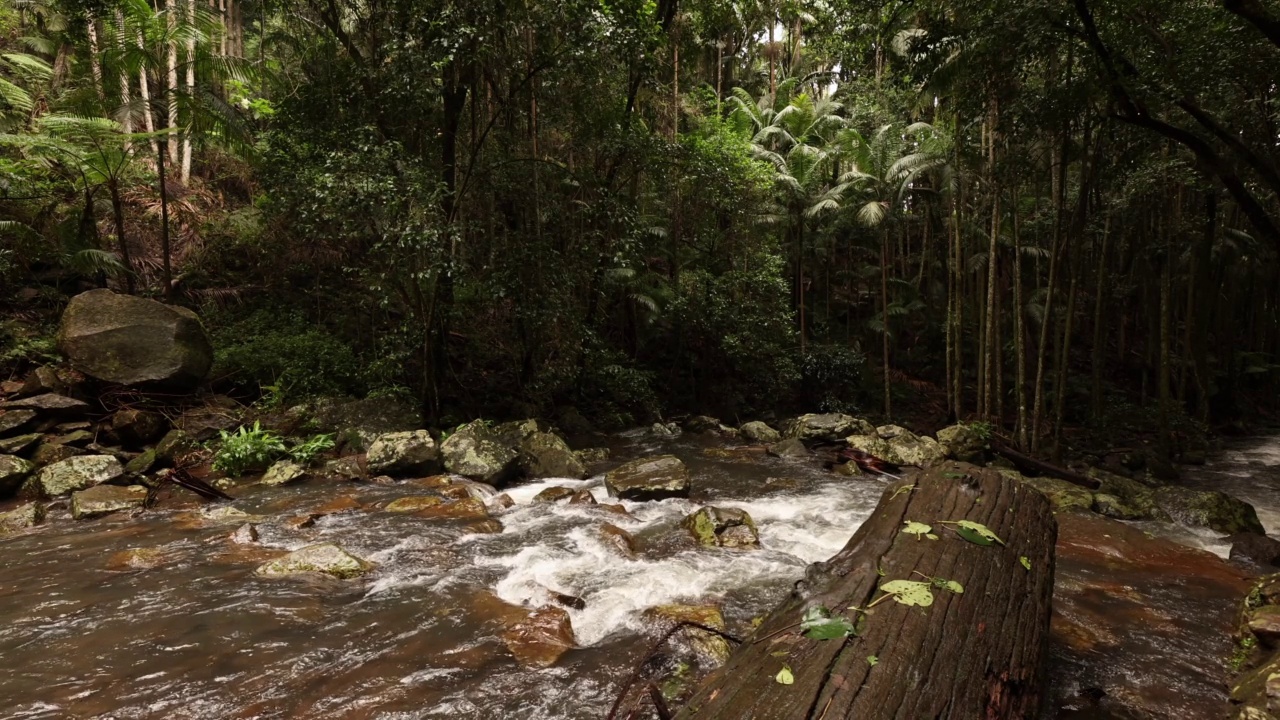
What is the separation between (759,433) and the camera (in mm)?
13094

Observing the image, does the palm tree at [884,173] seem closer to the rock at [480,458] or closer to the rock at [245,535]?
the rock at [480,458]

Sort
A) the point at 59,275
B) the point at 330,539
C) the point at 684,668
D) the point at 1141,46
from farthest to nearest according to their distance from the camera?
the point at 59,275 < the point at 1141,46 < the point at 330,539 < the point at 684,668

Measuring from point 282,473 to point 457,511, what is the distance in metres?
3.07

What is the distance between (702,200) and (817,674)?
40.6 ft

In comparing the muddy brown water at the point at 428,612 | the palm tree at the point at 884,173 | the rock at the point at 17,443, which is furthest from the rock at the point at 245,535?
the palm tree at the point at 884,173

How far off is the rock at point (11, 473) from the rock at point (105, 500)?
87cm

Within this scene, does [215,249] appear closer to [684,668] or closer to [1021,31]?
[684,668]

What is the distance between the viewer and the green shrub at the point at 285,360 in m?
11.0

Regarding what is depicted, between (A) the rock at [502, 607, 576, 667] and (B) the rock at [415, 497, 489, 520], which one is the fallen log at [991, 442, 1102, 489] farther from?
(A) the rock at [502, 607, 576, 667]

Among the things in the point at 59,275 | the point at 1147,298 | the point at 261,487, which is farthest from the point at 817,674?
the point at 1147,298

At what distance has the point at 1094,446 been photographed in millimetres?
14477

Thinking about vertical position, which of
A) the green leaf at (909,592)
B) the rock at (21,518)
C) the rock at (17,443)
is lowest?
the rock at (21,518)

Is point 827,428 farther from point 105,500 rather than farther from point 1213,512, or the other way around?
point 105,500

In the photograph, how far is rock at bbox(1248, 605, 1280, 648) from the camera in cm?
363
